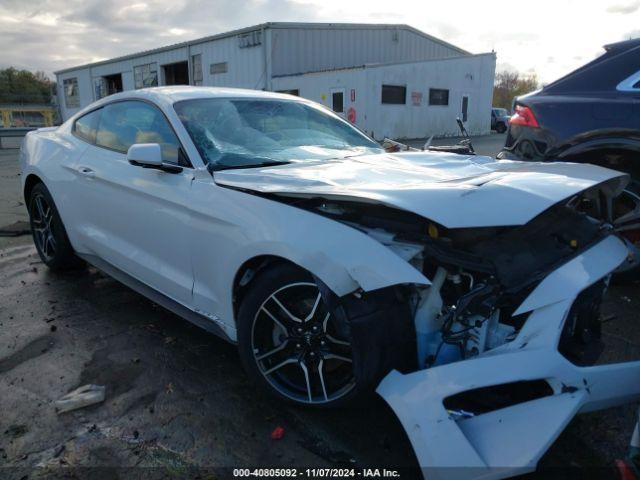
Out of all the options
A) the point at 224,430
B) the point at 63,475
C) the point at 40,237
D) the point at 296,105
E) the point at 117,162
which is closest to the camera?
the point at 63,475

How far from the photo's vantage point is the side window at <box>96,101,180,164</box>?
3199mm

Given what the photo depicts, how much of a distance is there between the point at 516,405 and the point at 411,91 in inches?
886

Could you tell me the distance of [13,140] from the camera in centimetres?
2555

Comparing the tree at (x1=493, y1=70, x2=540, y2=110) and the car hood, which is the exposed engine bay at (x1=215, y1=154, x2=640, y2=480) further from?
the tree at (x1=493, y1=70, x2=540, y2=110)

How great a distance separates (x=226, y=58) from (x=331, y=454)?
914 inches

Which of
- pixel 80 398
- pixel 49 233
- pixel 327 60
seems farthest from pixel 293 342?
pixel 327 60

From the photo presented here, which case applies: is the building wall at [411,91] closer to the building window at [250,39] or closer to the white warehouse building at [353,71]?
the white warehouse building at [353,71]

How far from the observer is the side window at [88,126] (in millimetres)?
4066

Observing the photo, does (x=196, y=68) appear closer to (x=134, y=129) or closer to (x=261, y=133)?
(x=134, y=129)

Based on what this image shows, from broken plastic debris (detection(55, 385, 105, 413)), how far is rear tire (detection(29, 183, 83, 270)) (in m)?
1.96

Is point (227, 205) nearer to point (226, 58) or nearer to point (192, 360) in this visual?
point (192, 360)

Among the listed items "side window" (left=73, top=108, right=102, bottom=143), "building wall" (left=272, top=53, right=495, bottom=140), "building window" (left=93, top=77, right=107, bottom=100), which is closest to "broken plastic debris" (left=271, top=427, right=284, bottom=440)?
"side window" (left=73, top=108, right=102, bottom=143)

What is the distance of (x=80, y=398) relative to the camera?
8.76 feet

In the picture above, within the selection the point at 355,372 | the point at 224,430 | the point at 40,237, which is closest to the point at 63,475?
the point at 224,430
